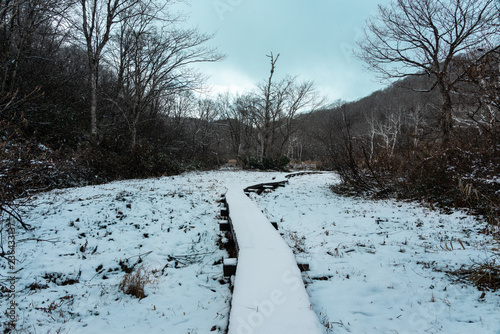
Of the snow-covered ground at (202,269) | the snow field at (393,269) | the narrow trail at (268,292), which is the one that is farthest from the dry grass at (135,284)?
the snow field at (393,269)

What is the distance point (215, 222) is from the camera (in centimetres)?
559

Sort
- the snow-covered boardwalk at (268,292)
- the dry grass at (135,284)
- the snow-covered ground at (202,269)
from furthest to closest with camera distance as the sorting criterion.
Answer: the dry grass at (135,284), the snow-covered ground at (202,269), the snow-covered boardwalk at (268,292)

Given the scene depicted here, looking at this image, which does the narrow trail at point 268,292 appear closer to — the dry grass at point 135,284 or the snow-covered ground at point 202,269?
the snow-covered ground at point 202,269

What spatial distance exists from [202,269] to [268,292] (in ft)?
4.90

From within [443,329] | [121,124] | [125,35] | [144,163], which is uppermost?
[125,35]

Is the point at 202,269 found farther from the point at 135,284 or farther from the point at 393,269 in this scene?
the point at 393,269

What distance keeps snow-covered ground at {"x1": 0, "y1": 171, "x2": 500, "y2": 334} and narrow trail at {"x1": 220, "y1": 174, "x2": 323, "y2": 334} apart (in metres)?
0.32

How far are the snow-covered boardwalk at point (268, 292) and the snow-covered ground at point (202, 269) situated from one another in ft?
1.08

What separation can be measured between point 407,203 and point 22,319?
27.1 feet

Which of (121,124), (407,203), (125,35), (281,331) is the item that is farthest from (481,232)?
(125,35)

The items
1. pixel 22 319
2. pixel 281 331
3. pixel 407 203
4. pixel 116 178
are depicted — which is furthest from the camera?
pixel 116 178

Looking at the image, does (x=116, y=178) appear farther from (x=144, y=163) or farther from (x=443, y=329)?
(x=443, y=329)

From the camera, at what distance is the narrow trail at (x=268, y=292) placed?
1.84 m

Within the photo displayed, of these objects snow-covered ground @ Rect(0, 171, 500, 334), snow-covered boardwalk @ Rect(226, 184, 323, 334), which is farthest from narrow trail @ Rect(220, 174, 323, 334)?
snow-covered ground @ Rect(0, 171, 500, 334)
